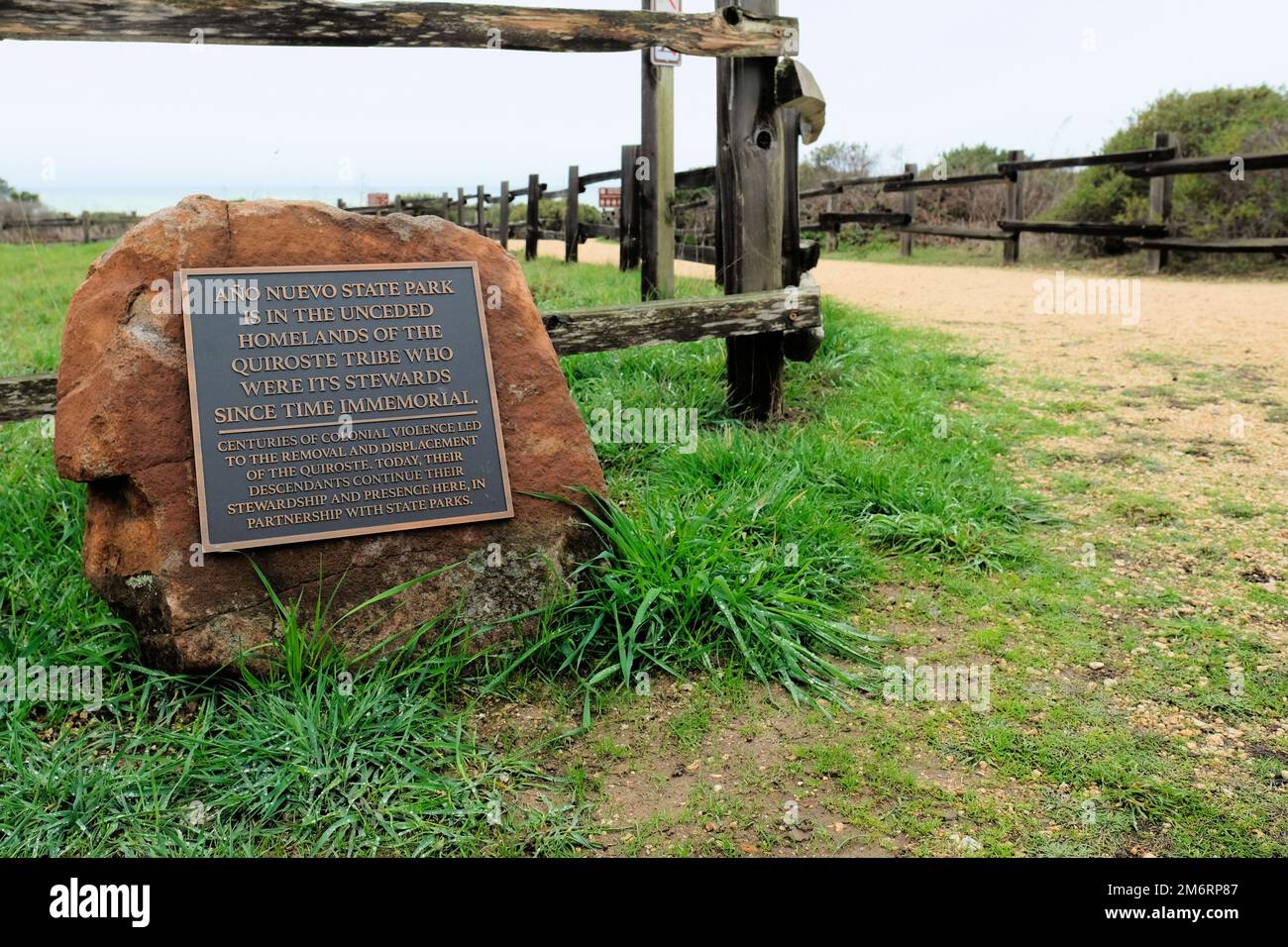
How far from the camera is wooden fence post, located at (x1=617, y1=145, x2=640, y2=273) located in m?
11.9

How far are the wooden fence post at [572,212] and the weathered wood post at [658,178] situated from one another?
20.6 ft

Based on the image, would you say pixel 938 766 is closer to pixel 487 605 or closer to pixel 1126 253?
→ pixel 487 605

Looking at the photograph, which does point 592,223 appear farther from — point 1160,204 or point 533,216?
point 1160,204

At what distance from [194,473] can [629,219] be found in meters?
9.09

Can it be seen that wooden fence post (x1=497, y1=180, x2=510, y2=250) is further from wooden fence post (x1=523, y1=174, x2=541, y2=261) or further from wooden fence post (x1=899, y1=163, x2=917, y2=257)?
wooden fence post (x1=899, y1=163, x2=917, y2=257)

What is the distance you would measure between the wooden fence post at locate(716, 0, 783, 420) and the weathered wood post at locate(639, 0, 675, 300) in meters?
2.21

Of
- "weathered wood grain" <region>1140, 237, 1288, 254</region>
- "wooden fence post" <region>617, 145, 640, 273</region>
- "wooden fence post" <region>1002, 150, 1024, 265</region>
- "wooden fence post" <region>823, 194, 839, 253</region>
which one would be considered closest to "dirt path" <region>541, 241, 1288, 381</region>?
"weathered wood grain" <region>1140, 237, 1288, 254</region>

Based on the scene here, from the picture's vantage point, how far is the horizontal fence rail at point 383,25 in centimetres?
399

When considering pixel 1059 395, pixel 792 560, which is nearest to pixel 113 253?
pixel 792 560

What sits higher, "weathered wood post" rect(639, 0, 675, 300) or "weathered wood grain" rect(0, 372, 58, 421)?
"weathered wood post" rect(639, 0, 675, 300)

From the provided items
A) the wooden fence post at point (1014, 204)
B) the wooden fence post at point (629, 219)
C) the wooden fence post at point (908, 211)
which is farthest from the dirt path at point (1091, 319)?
the wooden fence post at point (908, 211)

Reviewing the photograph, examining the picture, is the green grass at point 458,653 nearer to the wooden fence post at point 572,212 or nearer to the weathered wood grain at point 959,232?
the wooden fence post at point 572,212

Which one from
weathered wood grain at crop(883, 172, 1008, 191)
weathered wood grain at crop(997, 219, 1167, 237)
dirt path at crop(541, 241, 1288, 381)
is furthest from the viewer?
weathered wood grain at crop(883, 172, 1008, 191)

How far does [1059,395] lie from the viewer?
7117mm
